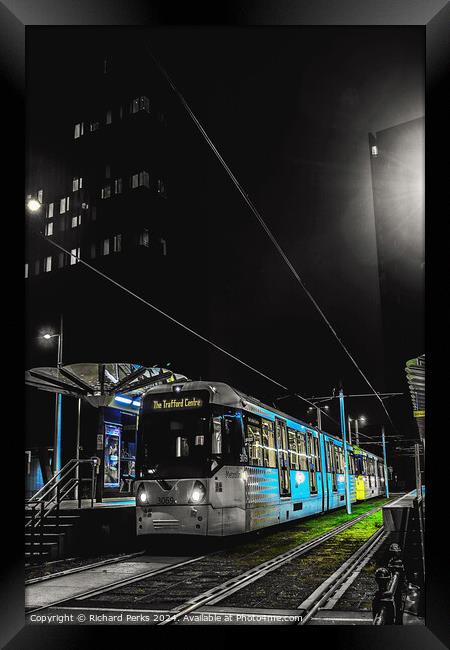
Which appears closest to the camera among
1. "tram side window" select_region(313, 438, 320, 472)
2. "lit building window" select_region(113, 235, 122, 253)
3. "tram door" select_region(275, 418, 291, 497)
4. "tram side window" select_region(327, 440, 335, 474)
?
"lit building window" select_region(113, 235, 122, 253)

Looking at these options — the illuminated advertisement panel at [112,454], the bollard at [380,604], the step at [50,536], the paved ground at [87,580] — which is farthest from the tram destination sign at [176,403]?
the illuminated advertisement panel at [112,454]

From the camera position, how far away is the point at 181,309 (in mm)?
11117

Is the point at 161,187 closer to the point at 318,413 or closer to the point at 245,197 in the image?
the point at 245,197

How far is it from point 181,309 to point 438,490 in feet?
22.9

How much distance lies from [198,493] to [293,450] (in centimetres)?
487

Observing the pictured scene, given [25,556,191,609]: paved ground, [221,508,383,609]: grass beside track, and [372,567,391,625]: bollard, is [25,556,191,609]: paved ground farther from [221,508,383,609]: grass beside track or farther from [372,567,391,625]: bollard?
[372,567,391,625]: bollard

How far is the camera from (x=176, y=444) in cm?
1004

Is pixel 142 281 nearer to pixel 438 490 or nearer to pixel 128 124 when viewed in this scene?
pixel 128 124

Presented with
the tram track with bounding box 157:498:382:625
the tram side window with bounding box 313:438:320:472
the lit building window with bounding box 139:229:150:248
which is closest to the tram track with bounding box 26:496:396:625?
the tram track with bounding box 157:498:382:625

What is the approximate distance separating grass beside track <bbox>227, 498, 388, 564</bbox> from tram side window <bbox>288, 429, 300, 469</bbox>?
1.44m

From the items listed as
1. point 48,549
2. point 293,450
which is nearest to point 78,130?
point 48,549

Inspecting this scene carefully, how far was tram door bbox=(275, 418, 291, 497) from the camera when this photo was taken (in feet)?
41.7

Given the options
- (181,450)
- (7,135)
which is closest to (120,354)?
(181,450)

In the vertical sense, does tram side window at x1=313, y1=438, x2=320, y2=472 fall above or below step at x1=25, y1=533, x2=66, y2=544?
above
